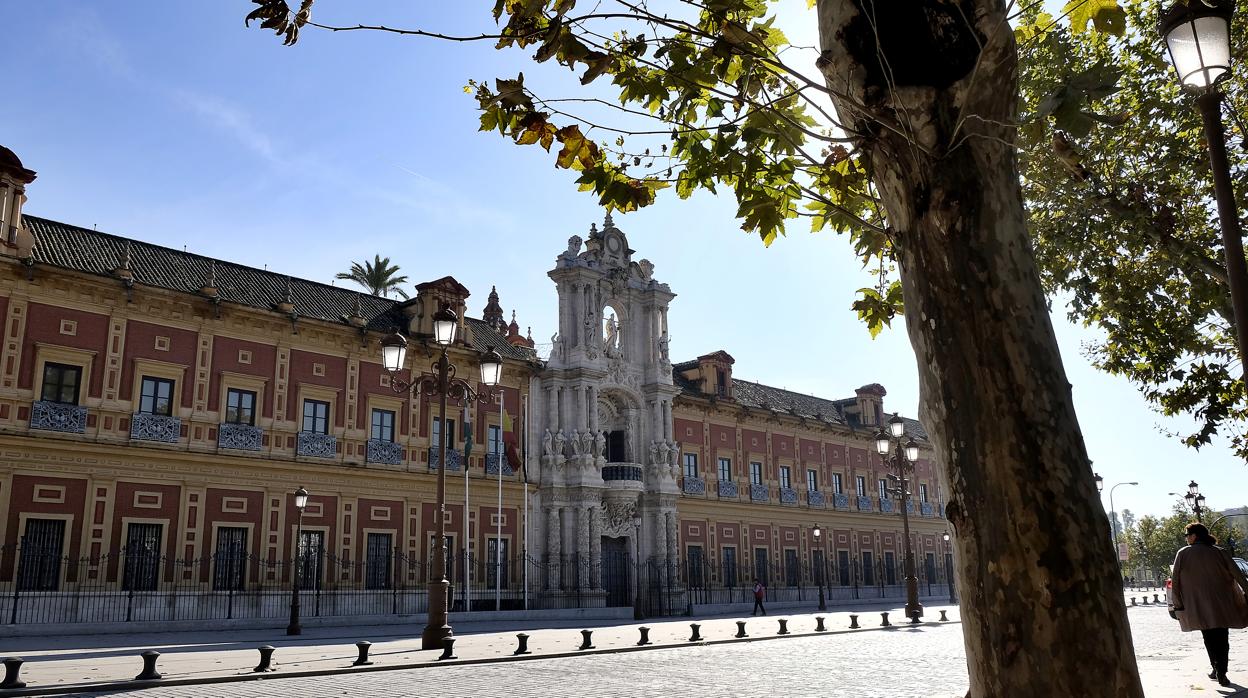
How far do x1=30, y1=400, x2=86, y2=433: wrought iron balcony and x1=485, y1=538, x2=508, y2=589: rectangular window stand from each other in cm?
1266

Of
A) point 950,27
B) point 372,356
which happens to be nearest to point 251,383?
point 372,356

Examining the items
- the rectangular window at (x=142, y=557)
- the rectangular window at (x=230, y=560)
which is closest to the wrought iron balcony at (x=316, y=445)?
the rectangular window at (x=230, y=560)

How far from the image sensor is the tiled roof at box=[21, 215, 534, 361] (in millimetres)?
25406

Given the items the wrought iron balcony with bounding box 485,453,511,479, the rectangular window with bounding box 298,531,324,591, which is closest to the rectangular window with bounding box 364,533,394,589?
the rectangular window with bounding box 298,531,324,591

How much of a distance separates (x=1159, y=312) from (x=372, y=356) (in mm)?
22988

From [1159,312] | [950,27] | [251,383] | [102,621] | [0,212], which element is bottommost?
[102,621]

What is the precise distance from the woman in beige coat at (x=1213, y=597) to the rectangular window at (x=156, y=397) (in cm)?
2426

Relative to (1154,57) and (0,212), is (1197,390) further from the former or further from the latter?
(0,212)

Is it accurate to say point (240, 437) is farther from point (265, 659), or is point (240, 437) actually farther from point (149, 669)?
point (149, 669)

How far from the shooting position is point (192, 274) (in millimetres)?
27859

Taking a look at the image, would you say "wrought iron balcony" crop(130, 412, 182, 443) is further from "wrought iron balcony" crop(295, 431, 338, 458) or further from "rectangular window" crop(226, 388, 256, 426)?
"wrought iron balcony" crop(295, 431, 338, 458)

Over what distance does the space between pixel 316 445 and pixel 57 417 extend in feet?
22.7

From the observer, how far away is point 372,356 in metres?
30.5

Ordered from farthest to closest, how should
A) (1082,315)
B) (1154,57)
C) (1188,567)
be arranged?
(1082,315) < (1154,57) < (1188,567)
